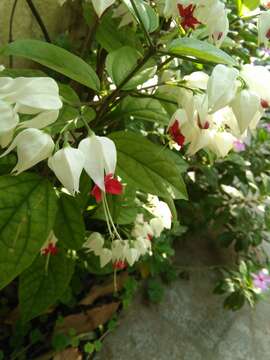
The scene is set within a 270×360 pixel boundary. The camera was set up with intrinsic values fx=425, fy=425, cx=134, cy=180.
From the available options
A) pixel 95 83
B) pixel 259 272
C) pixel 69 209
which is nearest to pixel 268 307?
pixel 259 272

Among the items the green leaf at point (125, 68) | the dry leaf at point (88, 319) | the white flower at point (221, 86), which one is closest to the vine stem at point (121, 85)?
the green leaf at point (125, 68)

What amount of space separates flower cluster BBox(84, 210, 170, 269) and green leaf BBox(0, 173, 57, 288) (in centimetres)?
36

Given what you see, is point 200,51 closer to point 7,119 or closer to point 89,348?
point 7,119

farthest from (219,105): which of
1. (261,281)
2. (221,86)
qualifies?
(261,281)

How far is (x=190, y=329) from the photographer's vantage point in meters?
1.57

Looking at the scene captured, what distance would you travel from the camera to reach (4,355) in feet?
3.93

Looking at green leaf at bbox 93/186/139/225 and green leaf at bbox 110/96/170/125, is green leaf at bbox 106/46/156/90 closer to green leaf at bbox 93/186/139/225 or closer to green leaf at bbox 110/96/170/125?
green leaf at bbox 110/96/170/125

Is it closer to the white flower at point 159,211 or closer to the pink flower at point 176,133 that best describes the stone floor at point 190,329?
the white flower at point 159,211

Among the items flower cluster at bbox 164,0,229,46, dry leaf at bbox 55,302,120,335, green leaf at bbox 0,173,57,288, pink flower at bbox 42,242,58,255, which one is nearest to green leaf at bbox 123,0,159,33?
flower cluster at bbox 164,0,229,46

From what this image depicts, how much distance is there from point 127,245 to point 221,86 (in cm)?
53

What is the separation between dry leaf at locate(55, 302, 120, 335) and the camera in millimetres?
1256

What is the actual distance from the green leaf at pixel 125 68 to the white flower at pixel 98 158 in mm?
150

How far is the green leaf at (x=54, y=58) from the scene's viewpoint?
0.57 metres

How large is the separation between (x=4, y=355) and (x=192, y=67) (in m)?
0.98
